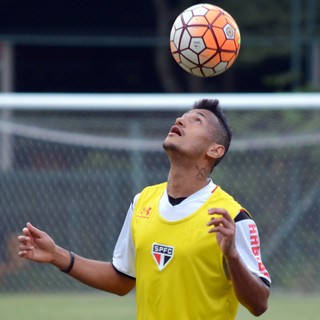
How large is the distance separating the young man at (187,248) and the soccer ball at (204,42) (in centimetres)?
89

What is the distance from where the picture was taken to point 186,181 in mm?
4637

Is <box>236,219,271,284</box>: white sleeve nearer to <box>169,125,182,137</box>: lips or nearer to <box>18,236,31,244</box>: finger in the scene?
<box>169,125,182,137</box>: lips

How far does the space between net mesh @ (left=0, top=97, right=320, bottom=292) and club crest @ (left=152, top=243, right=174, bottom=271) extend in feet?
14.1

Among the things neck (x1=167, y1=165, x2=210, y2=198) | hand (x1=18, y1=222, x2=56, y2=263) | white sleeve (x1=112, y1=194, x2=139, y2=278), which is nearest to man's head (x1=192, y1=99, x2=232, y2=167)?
neck (x1=167, y1=165, x2=210, y2=198)

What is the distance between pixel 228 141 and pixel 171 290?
733mm

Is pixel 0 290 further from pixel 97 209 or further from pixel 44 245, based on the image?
pixel 44 245

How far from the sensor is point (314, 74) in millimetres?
14070

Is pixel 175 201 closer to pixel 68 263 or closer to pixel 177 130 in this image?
pixel 177 130

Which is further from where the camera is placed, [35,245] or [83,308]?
[83,308]

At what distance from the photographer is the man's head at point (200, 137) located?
15.0 feet

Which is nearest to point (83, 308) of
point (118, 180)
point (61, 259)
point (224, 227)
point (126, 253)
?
point (118, 180)

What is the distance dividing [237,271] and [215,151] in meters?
0.70

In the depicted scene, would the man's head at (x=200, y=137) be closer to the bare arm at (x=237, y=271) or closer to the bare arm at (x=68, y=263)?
the bare arm at (x=237, y=271)

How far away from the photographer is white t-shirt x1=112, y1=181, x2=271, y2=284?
4320 millimetres
